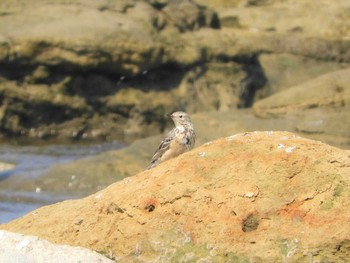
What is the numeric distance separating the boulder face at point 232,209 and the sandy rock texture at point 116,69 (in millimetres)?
10354

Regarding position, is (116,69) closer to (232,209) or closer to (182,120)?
(182,120)

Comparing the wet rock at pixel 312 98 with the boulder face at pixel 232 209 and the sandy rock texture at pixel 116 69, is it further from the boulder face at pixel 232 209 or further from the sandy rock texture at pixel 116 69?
the boulder face at pixel 232 209

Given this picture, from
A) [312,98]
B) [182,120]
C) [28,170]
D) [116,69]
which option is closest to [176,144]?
[182,120]

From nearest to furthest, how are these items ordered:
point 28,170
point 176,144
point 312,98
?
point 176,144 < point 28,170 < point 312,98

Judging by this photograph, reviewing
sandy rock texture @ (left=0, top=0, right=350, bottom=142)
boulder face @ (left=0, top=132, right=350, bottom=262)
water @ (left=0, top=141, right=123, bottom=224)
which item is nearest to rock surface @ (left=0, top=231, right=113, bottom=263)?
boulder face @ (left=0, top=132, right=350, bottom=262)

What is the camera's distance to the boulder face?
6.07 m

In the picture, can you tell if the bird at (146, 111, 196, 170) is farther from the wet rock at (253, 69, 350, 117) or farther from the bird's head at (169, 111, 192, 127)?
the wet rock at (253, 69, 350, 117)

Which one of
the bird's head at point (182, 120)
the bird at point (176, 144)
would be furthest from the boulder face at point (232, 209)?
the bird's head at point (182, 120)

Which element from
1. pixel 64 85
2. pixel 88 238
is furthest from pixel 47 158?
pixel 88 238

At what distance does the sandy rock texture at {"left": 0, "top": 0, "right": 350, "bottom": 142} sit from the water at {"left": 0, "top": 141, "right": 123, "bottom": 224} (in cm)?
89

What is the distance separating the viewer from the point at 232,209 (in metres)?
6.25

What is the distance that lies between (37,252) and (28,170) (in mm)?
7434

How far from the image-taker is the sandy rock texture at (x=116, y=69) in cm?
1702

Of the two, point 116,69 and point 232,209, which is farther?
point 116,69
